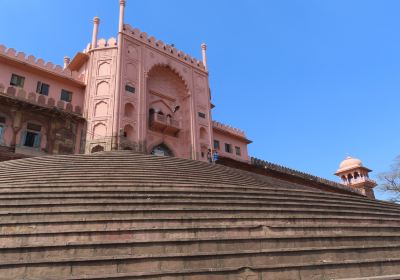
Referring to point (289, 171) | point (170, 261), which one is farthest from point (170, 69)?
point (170, 261)

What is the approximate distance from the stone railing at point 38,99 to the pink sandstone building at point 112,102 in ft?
0.14

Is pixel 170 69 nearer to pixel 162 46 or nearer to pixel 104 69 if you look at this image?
pixel 162 46

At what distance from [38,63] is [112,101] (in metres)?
4.26

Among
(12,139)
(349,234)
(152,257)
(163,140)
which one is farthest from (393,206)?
(12,139)

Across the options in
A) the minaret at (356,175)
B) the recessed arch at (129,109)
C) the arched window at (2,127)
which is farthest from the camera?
the minaret at (356,175)

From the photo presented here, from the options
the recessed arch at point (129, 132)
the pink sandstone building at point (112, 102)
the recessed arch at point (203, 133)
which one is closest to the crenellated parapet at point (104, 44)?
the pink sandstone building at point (112, 102)

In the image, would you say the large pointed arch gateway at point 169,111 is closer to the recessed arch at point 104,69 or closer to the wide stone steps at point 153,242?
the recessed arch at point 104,69

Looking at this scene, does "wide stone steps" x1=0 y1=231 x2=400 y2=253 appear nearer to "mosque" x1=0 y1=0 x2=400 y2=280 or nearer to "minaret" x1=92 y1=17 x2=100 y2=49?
"mosque" x1=0 y1=0 x2=400 y2=280

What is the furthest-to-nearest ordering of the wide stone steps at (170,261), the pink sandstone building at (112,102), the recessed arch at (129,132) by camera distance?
the recessed arch at (129,132) → the pink sandstone building at (112,102) → the wide stone steps at (170,261)

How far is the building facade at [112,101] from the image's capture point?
52.6 ft

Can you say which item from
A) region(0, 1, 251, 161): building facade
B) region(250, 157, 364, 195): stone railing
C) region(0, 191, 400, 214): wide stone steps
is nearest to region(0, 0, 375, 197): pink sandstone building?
region(0, 1, 251, 161): building facade

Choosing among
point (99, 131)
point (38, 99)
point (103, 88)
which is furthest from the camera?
point (103, 88)

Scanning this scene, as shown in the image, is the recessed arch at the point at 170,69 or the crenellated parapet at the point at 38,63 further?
the recessed arch at the point at 170,69

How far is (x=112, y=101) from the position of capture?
18.0 meters
